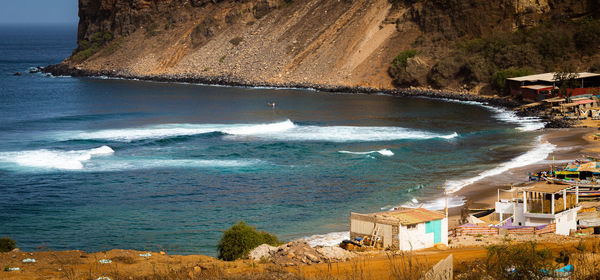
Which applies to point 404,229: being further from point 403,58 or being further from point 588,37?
point 588,37

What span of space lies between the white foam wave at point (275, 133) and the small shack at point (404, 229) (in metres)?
26.3

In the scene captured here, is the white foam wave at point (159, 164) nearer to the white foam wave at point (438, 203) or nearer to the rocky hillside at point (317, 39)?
the white foam wave at point (438, 203)

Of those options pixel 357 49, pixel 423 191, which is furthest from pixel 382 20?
pixel 423 191

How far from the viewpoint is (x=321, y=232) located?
85.6 feet

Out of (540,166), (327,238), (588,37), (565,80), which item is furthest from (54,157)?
(588,37)

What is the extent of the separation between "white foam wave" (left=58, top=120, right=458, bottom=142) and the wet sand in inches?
284

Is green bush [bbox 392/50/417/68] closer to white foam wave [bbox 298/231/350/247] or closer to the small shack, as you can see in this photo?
white foam wave [bbox 298/231/350/247]

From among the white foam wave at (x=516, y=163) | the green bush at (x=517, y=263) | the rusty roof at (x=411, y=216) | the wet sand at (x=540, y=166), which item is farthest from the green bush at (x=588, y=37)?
the green bush at (x=517, y=263)

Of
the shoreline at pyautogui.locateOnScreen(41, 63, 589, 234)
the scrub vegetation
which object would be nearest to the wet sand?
the shoreline at pyautogui.locateOnScreen(41, 63, 589, 234)

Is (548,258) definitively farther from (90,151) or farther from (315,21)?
(315,21)

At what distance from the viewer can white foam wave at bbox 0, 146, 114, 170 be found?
129ft

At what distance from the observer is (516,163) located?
37844mm

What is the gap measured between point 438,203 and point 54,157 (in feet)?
75.4

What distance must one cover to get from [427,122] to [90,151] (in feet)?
82.9
